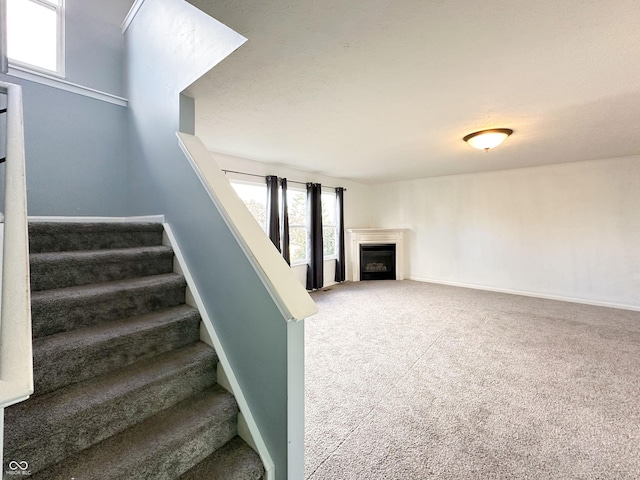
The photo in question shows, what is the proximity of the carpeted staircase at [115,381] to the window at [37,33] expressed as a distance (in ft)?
6.32

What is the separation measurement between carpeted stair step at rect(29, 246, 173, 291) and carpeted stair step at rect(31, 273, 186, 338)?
0.05 metres

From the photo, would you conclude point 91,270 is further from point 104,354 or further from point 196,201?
point 196,201

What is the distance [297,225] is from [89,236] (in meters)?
3.44

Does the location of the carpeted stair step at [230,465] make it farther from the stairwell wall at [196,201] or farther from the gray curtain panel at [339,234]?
the gray curtain panel at [339,234]

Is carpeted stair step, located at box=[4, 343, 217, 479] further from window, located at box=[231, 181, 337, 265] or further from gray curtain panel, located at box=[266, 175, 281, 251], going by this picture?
gray curtain panel, located at box=[266, 175, 281, 251]

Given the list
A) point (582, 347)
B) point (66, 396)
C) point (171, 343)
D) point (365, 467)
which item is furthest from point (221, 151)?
point (582, 347)

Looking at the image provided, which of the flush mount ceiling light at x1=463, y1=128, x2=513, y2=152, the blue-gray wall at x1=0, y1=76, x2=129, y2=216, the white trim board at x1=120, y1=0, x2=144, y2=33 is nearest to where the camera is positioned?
the blue-gray wall at x1=0, y1=76, x2=129, y2=216

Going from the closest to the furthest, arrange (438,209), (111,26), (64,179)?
(64,179) → (111,26) → (438,209)

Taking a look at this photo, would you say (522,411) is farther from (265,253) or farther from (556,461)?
(265,253)

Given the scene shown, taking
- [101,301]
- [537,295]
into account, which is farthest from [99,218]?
[537,295]

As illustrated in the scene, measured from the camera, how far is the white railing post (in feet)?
1.85

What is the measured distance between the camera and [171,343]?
5.01 feet

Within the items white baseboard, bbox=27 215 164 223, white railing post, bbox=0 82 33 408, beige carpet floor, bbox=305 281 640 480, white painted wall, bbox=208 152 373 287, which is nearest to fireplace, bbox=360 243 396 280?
white painted wall, bbox=208 152 373 287

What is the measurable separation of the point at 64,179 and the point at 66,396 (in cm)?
220
